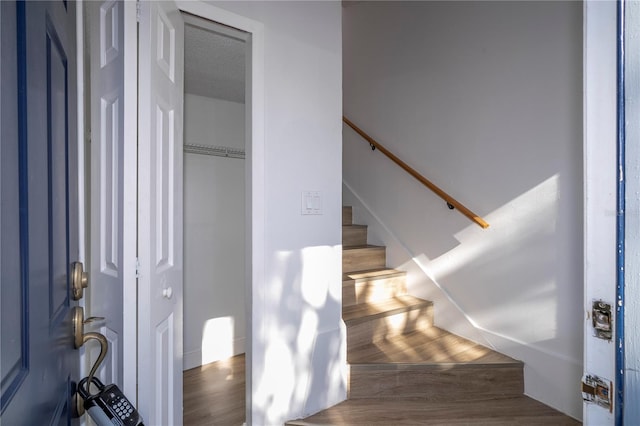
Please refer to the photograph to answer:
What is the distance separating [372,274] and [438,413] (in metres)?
1.10

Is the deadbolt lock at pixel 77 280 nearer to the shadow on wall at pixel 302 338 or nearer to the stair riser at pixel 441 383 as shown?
the shadow on wall at pixel 302 338

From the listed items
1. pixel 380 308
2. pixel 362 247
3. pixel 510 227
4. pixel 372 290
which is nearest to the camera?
pixel 510 227

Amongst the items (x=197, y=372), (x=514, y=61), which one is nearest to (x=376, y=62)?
(x=514, y=61)

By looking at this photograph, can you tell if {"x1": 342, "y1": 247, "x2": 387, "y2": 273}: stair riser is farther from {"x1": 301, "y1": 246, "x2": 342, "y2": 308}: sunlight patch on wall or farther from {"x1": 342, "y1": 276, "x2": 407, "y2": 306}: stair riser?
{"x1": 301, "y1": 246, "x2": 342, "y2": 308}: sunlight patch on wall

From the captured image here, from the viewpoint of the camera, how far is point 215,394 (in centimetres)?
273

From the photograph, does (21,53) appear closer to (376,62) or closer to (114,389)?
(114,389)

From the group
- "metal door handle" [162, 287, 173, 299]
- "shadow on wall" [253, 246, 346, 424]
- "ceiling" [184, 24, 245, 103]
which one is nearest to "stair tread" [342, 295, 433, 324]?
"shadow on wall" [253, 246, 346, 424]

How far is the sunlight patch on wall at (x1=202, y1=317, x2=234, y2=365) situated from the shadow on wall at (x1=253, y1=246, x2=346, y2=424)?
1.67 meters

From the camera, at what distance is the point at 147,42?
1220 mm

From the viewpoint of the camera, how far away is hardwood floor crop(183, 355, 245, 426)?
2.37m

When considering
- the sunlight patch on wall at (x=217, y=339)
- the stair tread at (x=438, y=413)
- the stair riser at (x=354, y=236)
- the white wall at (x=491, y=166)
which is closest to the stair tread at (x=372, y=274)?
the white wall at (x=491, y=166)

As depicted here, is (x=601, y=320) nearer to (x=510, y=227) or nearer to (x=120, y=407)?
(x=120, y=407)

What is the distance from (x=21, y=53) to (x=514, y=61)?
103 inches

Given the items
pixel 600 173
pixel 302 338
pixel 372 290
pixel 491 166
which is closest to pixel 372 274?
pixel 372 290
